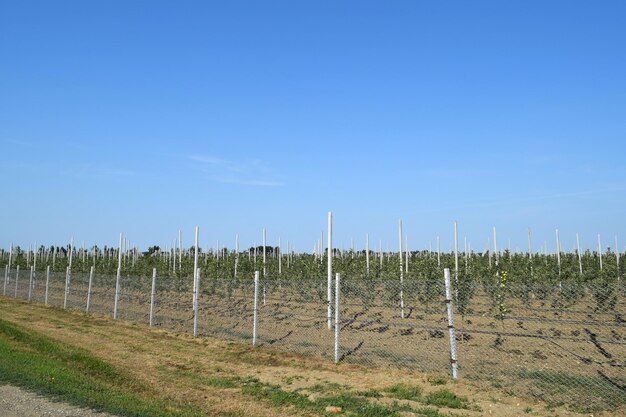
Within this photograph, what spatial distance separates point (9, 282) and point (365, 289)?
28.7 meters

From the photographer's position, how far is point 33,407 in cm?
746

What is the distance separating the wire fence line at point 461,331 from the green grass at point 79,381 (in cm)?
508

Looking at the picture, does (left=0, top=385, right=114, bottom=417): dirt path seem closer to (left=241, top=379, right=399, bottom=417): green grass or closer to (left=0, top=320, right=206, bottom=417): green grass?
(left=0, top=320, right=206, bottom=417): green grass

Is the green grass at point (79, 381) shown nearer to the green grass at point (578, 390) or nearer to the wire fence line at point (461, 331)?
the wire fence line at point (461, 331)

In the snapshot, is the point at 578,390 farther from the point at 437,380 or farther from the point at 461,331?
the point at 461,331

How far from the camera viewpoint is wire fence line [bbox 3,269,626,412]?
9.91 metres

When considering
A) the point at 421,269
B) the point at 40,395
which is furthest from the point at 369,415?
the point at 421,269

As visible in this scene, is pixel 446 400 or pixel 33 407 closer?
pixel 33 407

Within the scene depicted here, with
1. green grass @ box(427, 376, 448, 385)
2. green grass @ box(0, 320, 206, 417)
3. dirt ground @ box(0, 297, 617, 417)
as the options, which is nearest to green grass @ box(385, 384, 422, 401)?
dirt ground @ box(0, 297, 617, 417)

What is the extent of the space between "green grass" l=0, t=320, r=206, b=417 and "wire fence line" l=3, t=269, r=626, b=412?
508 cm

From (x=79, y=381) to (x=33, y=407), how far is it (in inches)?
74.0

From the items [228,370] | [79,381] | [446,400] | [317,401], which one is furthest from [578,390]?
[79,381]

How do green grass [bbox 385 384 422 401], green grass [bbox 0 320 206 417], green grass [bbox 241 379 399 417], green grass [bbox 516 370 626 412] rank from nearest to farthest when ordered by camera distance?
green grass [bbox 0 320 206 417], green grass [bbox 241 379 399 417], green grass [bbox 516 370 626 412], green grass [bbox 385 384 422 401]

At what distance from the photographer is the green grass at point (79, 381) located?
7.85 m
